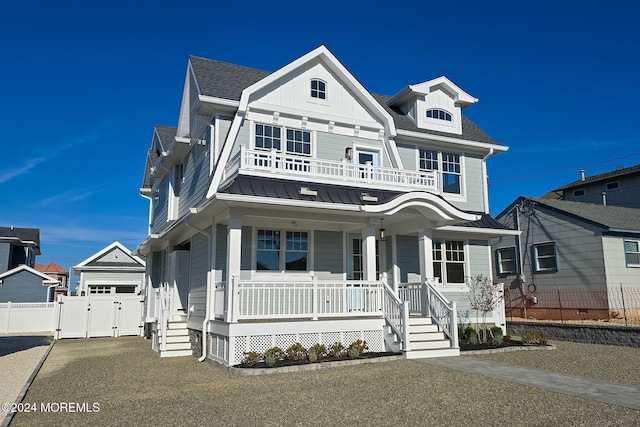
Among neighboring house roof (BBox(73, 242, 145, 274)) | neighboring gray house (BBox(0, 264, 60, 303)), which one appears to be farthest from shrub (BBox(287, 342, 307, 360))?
neighboring gray house (BBox(0, 264, 60, 303))

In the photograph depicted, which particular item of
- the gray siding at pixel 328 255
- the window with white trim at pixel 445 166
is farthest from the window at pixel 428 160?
the gray siding at pixel 328 255

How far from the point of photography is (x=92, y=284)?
2731 cm

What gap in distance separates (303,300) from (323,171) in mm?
3800

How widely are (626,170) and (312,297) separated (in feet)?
83.7

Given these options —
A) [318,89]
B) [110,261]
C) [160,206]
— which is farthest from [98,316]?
[318,89]

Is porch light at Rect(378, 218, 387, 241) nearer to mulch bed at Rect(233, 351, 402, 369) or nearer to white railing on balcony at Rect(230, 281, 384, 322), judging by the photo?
white railing on balcony at Rect(230, 281, 384, 322)

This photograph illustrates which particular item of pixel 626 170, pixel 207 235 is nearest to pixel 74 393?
pixel 207 235

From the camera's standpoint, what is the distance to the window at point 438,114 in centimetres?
1800

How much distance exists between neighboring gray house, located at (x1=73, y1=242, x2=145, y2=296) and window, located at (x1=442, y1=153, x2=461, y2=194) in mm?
17694

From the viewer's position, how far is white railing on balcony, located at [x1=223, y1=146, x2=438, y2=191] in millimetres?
12492

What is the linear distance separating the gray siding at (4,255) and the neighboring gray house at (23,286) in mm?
4580

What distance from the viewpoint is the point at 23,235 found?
39.7 m

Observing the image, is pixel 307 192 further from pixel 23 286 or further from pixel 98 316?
pixel 23 286

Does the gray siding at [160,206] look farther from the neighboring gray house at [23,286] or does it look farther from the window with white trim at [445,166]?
the neighboring gray house at [23,286]
